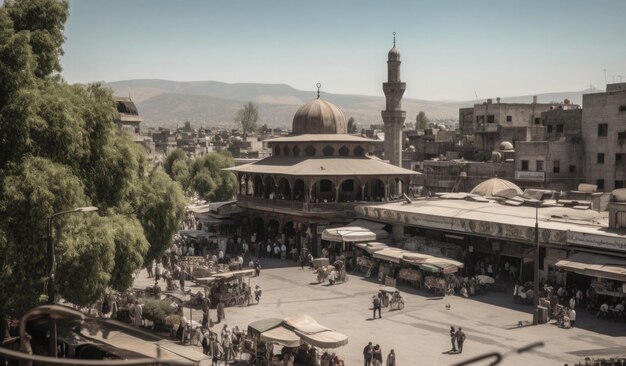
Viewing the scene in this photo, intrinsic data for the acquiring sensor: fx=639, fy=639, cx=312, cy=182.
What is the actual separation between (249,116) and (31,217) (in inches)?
6052

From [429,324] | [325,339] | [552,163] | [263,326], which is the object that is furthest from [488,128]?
[325,339]

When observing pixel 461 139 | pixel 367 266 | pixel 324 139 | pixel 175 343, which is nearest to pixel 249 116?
pixel 461 139

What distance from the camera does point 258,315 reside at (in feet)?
97.3

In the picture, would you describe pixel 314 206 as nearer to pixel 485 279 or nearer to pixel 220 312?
pixel 485 279

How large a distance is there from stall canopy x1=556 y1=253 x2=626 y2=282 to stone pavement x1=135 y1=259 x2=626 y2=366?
2.10m

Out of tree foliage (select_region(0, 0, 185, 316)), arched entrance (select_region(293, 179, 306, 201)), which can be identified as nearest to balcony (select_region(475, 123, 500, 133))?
arched entrance (select_region(293, 179, 306, 201))

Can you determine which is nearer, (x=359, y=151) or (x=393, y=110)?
(x=359, y=151)

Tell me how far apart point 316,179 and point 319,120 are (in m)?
9.74

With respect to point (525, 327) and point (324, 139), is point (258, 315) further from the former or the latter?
point (324, 139)

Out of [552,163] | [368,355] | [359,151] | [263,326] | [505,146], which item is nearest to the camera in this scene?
[368,355]

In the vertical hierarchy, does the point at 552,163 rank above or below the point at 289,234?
above

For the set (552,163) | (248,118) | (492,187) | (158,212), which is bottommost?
(492,187)

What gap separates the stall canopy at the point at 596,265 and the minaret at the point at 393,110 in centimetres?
3285

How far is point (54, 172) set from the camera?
795 inches
